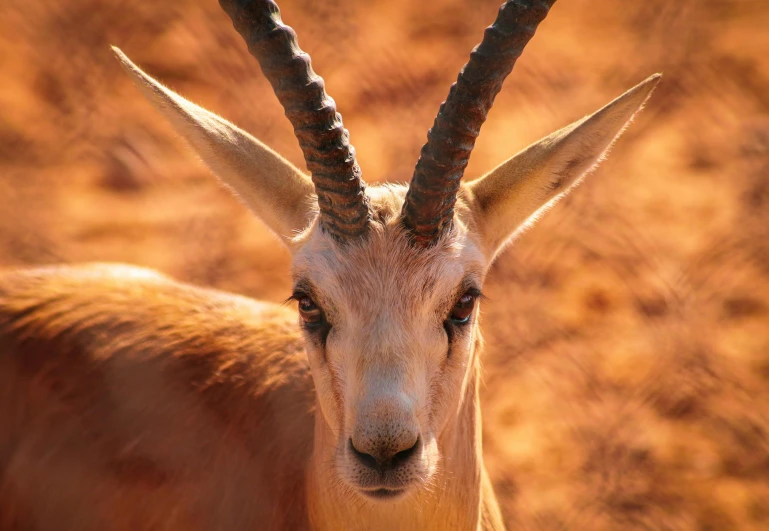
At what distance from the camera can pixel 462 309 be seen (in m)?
3.16

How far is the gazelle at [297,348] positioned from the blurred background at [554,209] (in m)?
2.11

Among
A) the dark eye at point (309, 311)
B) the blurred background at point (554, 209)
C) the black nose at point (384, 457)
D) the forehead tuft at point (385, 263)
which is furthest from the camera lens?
the blurred background at point (554, 209)

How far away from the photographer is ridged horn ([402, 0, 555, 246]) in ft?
9.28

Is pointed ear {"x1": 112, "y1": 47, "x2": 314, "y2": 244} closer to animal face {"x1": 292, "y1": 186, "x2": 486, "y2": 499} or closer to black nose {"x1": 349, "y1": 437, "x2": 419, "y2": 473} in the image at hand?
animal face {"x1": 292, "y1": 186, "x2": 486, "y2": 499}

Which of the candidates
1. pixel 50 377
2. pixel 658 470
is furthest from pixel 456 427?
pixel 658 470

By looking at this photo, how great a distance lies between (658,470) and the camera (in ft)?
18.4

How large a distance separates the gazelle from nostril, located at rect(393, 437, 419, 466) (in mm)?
10

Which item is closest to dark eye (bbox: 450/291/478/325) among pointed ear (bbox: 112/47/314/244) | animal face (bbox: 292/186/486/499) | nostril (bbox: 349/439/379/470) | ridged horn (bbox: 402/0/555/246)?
animal face (bbox: 292/186/486/499)

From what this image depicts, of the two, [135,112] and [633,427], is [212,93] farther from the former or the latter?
[633,427]

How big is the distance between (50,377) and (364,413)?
2.40 metres

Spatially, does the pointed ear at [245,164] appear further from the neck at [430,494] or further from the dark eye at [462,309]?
the neck at [430,494]

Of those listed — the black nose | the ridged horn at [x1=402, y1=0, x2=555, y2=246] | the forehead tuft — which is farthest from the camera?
the forehead tuft

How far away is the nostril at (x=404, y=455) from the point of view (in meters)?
2.76

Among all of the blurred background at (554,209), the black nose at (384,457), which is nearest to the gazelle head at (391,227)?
the black nose at (384,457)
